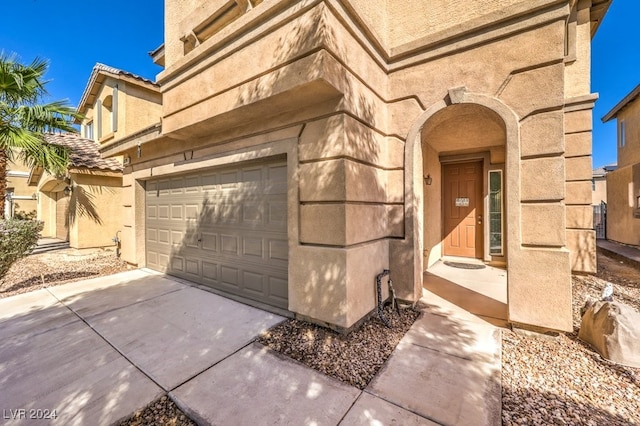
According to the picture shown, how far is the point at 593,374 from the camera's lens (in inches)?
101

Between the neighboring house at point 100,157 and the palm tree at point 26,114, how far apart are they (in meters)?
1.92

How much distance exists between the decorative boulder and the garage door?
3911 mm

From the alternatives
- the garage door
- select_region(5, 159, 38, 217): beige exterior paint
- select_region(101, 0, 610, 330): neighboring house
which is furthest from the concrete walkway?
select_region(5, 159, 38, 217): beige exterior paint

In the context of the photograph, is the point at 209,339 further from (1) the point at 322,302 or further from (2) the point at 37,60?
(2) the point at 37,60

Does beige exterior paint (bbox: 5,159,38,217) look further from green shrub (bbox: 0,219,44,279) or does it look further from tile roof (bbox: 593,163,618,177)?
tile roof (bbox: 593,163,618,177)

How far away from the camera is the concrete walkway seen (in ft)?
7.03

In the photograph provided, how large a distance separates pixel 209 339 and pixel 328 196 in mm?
2387

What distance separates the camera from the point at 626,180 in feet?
31.3

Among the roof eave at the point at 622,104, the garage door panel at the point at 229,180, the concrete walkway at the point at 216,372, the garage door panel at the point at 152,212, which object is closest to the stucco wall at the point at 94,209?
the garage door panel at the point at 152,212

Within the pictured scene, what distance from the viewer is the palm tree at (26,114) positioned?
5.92m

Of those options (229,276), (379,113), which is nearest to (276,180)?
(379,113)

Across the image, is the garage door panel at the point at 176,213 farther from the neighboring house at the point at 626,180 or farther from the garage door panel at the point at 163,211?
the neighboring house at the point at 626,180

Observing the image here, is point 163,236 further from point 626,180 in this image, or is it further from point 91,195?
point 626,180

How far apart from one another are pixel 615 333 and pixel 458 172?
5.46 m
